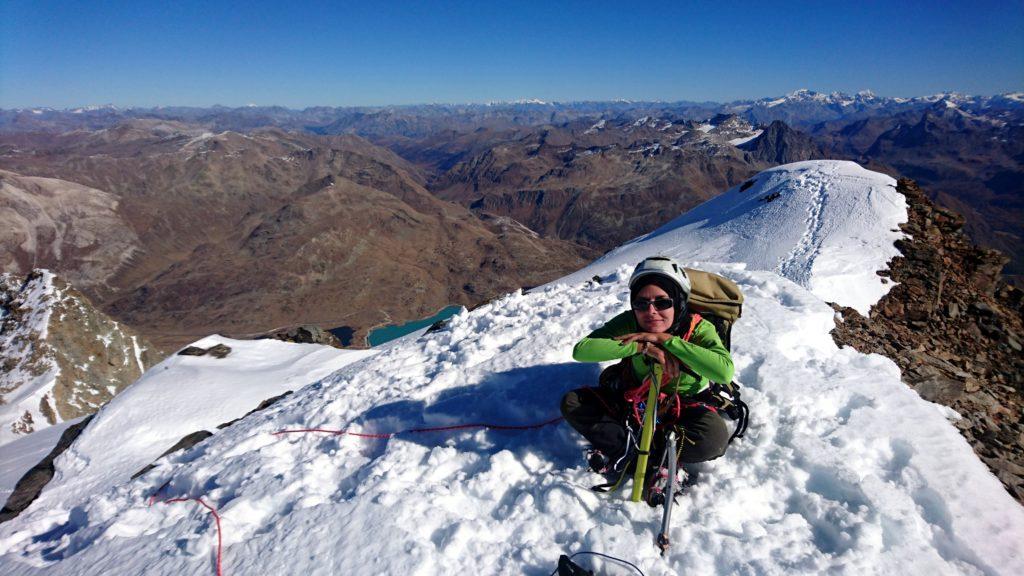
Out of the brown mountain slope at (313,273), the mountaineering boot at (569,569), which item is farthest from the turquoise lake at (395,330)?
the mountaineering boot at (569,569)

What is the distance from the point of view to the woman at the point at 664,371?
4.48 metres

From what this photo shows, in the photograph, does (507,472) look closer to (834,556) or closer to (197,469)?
(834,556)

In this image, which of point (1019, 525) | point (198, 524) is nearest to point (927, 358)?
point (1019, 525)

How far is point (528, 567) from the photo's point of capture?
4090 mm

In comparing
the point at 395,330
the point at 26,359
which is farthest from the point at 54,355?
the point at 395,330

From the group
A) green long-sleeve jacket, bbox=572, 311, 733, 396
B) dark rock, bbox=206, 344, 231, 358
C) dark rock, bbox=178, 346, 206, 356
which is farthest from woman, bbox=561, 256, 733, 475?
dark rock, bbox=178, 346, 206, 356

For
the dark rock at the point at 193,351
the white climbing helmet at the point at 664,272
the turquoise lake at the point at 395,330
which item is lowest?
the turquoise lake at the point at 395,330

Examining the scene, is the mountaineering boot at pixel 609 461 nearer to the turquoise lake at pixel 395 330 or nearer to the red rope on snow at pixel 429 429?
the red rope on snow at pixel 429 429

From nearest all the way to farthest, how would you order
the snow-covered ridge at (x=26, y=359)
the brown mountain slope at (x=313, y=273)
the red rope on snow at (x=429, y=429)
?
the red rope on snow at (x=429, y=429) → the snow-covered ridge at (x=26, y=359) → the brown mountain slope at (x=313, y=273)

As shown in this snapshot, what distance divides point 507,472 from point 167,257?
24135 cm

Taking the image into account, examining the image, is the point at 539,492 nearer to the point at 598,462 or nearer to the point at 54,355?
the point at 598,462

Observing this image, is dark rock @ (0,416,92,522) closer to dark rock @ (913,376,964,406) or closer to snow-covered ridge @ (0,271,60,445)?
dark rock @ (913,376,964,406)

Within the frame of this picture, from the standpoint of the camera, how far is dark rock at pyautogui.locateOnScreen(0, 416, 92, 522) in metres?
9.32

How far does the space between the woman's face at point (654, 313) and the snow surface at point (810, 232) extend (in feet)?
29.3
